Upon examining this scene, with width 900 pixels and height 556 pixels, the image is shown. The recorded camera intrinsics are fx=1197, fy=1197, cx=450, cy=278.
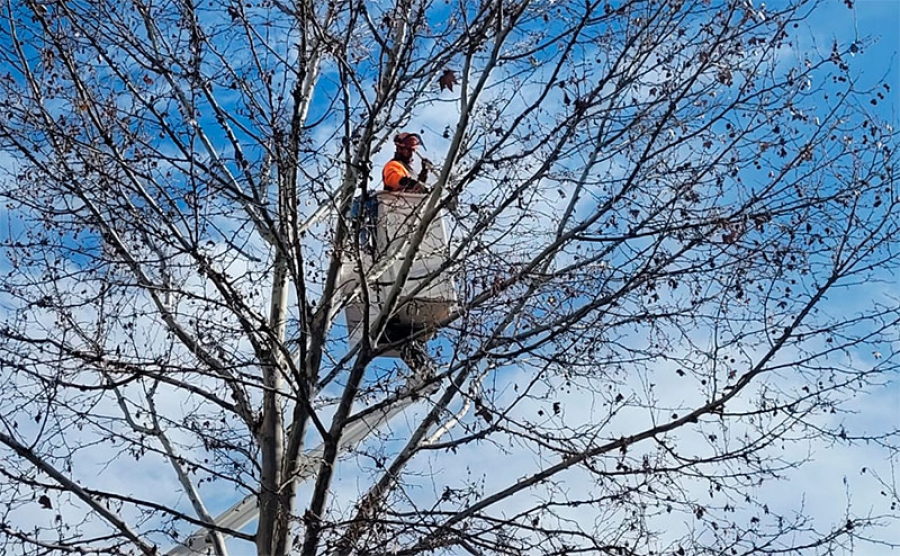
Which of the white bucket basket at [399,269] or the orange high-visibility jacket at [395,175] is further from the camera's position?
the orange high-visibility jacket at [395,175]

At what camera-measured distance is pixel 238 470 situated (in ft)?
22.9

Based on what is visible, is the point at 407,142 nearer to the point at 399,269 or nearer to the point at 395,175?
the point at 395,175

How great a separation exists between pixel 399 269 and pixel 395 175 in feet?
2.23

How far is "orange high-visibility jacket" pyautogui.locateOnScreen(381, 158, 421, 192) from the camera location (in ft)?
23.7

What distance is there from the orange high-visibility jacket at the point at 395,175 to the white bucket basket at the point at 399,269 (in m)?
0.06

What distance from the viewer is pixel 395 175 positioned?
732cm

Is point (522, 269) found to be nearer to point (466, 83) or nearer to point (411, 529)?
point (466, 83)

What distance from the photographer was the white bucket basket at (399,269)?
273 inches

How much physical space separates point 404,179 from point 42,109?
7.01 ft

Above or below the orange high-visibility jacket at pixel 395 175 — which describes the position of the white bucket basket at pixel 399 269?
below

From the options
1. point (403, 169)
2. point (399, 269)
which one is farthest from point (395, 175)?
point (399, 269)

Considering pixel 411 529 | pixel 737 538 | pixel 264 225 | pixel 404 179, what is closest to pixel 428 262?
pixel 404 179

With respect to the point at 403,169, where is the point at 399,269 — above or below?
below

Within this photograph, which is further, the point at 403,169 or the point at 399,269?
the point at 403,169
